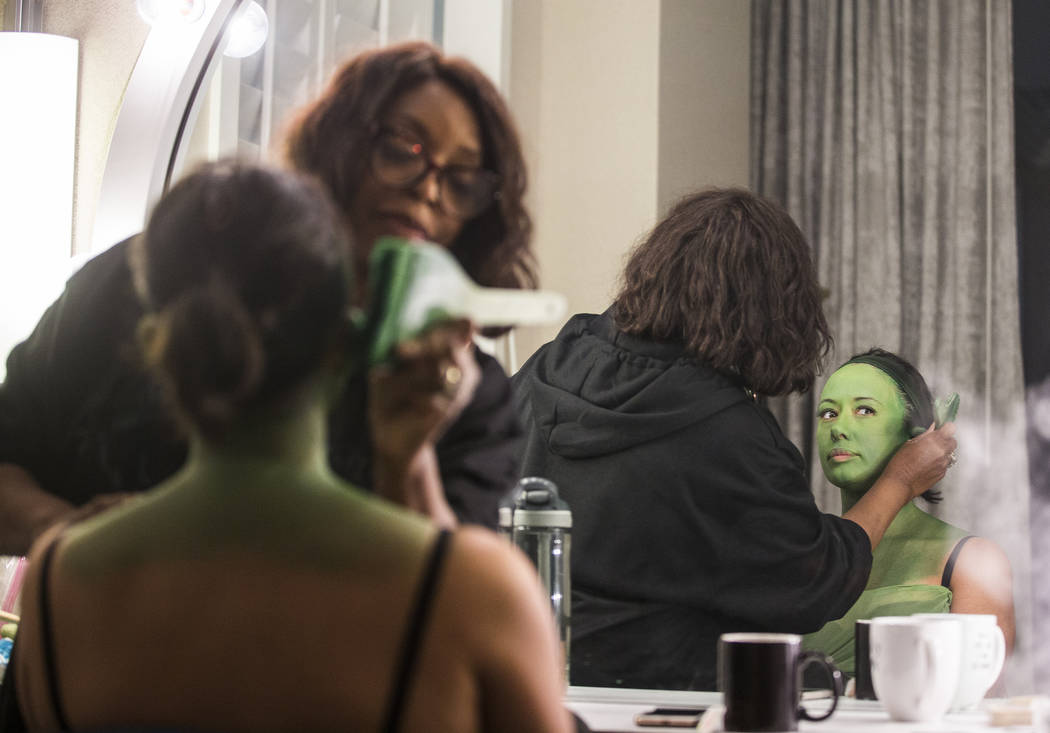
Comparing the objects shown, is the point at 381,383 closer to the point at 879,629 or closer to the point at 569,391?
the point at 879,629

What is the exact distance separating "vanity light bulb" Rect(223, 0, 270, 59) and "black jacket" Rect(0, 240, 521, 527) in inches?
37.9

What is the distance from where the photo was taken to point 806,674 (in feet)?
4.88

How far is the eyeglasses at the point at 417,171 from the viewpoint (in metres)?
0.70

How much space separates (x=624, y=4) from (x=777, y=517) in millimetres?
1473

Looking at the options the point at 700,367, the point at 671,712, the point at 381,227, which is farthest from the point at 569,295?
the point at 381,227

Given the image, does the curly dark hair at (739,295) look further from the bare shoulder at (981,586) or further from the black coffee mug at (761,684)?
the black coffee mug at (761,684)

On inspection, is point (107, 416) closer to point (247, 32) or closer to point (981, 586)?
point (247, 32)

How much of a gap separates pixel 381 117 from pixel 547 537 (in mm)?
589

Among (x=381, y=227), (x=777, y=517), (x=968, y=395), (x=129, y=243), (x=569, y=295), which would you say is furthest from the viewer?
(x=968, y=395)

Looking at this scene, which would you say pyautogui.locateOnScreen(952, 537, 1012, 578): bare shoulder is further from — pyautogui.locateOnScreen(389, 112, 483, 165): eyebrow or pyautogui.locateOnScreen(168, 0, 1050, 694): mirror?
pyautogui.locateOnScreen(389, 112, 483, 165): eyebrow

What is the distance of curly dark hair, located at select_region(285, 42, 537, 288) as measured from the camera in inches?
27.6

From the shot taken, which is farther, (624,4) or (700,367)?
(624,4)

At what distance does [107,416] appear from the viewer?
762 mm

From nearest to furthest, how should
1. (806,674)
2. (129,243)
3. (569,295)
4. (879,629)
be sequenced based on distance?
1. (129,243)
2. (879,629)
3. (806,674)
4. (569,295)
